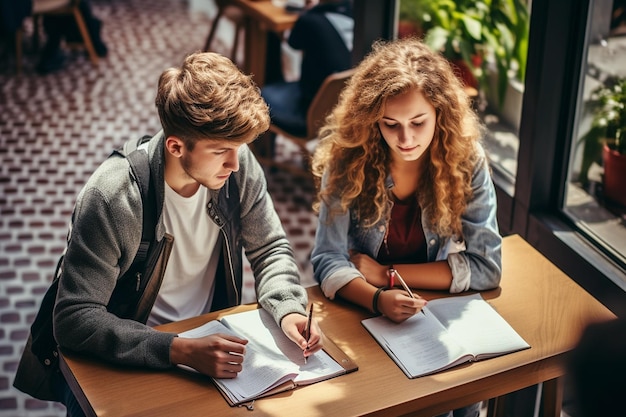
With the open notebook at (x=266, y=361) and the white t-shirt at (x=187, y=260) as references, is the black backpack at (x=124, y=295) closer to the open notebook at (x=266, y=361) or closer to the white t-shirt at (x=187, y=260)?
the white t-shirt at (x=187, y=260)

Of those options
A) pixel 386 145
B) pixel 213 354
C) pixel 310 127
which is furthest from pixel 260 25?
pixel 213 354

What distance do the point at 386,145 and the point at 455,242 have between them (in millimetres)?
393

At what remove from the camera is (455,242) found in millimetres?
2990

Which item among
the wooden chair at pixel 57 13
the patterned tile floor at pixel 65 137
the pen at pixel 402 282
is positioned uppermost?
the pen at pixel 402 282

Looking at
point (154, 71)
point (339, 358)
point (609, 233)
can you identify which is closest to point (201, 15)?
point (154, 71)

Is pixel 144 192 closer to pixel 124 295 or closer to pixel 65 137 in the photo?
pixel 124 295

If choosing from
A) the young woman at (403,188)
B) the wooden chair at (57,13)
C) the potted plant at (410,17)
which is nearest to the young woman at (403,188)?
the young woman at (403,188)

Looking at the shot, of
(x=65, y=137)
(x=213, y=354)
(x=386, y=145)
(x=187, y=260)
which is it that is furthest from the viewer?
(x=65, y=137)

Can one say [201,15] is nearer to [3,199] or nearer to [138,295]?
[3,199]

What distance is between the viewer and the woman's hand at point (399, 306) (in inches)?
105

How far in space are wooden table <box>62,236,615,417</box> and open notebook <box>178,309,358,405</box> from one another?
3 cm

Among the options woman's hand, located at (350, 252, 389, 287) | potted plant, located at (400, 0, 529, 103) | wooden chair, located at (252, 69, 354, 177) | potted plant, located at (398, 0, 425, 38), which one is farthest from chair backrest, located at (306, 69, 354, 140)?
woman's hand, located at (350, 252, 389, 287)

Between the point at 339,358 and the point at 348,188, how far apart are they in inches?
23.6

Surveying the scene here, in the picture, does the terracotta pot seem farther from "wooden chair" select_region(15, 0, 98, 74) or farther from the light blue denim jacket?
"wooden chair" select_region(15, 0, 98, 74)
